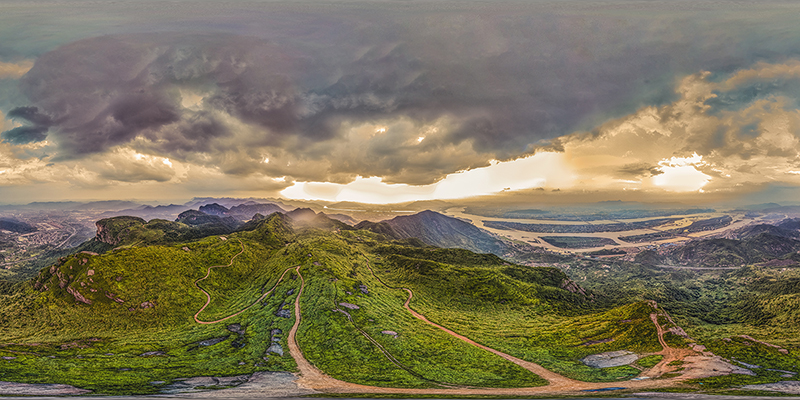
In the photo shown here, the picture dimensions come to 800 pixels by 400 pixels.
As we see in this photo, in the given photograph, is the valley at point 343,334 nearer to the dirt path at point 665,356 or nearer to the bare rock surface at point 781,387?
the dirt path at point 665,356

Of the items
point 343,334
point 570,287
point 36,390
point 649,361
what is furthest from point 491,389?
point 570,287

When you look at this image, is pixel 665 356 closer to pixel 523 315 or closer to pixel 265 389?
pixel 523 315

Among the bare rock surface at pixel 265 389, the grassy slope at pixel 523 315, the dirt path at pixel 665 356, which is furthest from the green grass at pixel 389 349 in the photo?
the dirt path at pixel 665 356

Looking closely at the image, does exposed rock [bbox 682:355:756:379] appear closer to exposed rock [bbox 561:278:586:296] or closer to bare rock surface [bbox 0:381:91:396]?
bare rock surface [bbox 0:381:91:396]

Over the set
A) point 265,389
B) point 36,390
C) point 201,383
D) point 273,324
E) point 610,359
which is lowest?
point 273,324

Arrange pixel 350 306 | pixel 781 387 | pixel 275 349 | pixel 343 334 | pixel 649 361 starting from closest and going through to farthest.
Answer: pixel 781 387
pixel 649 361
pixel 275 349
pixel 343 334
pixel 350 306

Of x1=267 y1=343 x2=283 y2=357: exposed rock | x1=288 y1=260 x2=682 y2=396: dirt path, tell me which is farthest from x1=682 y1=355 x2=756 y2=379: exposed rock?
x1=267 y1=343 x2=283 y2=357: exposed rock
